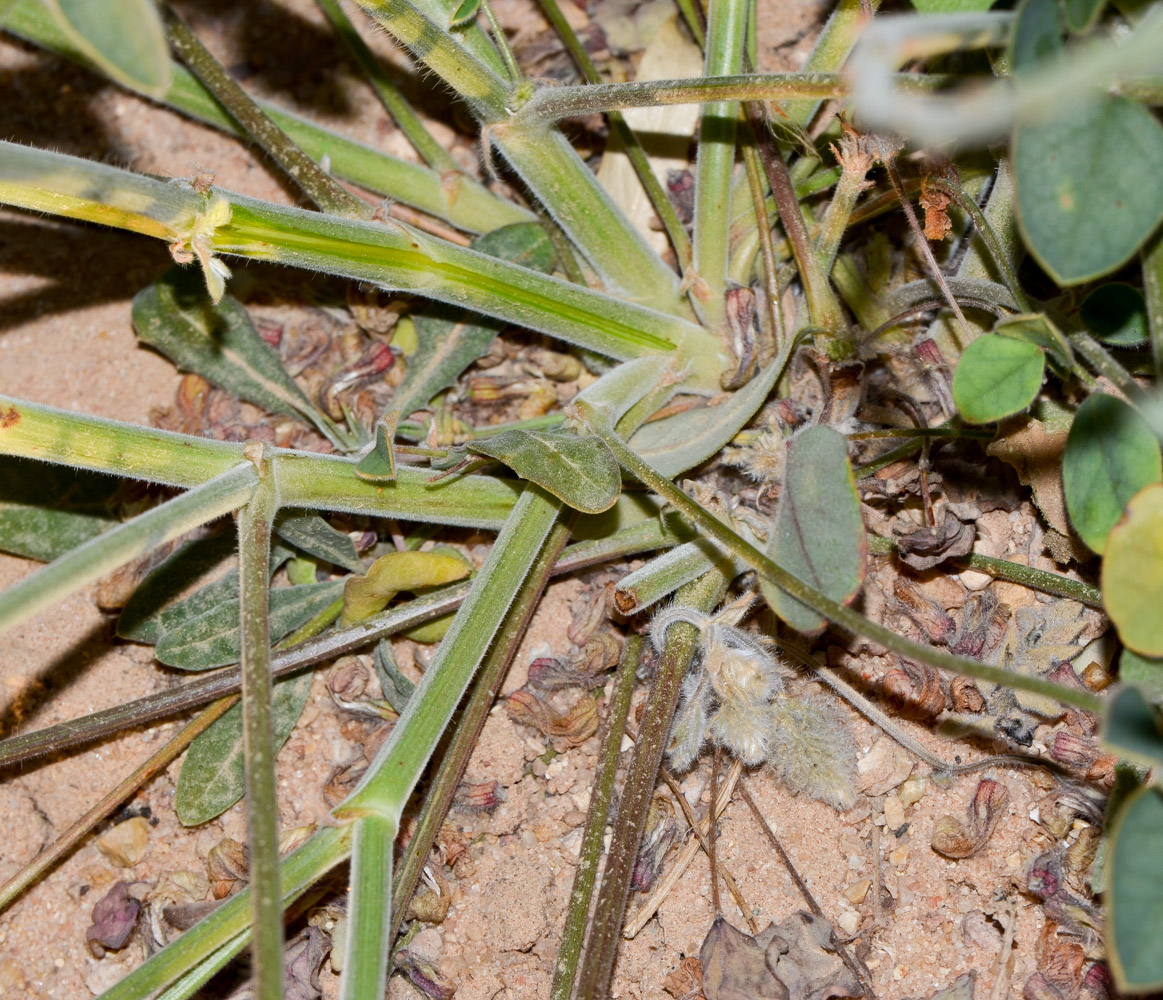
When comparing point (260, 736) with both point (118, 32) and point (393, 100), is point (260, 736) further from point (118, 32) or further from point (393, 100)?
point (393, 100)

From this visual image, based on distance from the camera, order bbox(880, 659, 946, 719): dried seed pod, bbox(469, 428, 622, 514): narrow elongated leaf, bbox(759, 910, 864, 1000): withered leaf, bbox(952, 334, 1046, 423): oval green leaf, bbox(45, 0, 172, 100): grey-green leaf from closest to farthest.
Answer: bbox(45, 0, 172, 100): grey-green leaf → bbox(952, 334, 1046, 423): oval green leaf → bbox(469, 428, 622, 514): narrow elongated leaf → bbox(759, 910, 864, 1000): withered leaf → bbox(880, 659, 946, 719): dried seed pod

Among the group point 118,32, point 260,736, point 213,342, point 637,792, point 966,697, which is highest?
point 118,32

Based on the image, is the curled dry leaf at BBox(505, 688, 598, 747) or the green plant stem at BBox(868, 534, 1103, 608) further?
the curled dry leaf at BBox(505, 688, 598, 747)

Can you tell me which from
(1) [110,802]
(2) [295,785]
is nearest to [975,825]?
(2) [295,785]

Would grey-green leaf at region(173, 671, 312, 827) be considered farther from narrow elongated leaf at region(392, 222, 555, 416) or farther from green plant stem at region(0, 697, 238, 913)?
narrow elongated leaf at region(392, 222, 555, 416)

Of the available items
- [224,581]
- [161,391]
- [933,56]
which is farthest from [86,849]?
→ [933,56]

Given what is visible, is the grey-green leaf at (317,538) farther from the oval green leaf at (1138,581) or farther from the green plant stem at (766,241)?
the oval green leaf at (1138,581)

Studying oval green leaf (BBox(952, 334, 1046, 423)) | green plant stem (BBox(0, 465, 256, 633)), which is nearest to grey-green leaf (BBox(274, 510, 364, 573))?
green plant stem (BBox(0, 465, 256, 633))

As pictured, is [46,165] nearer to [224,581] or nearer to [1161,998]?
[224,581]
